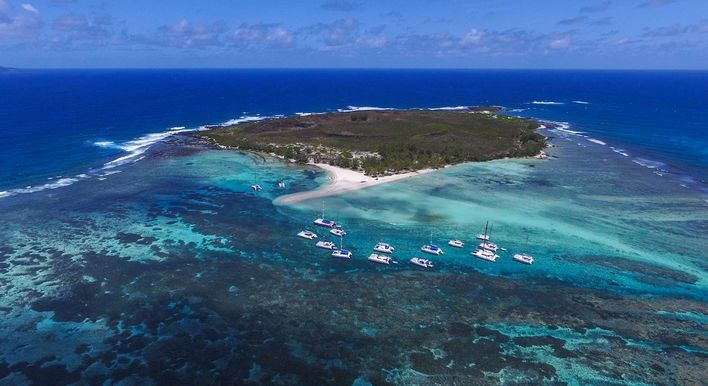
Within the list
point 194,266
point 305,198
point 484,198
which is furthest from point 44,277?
point 484,198

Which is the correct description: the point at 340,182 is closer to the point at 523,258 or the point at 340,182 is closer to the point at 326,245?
the point at 326,245

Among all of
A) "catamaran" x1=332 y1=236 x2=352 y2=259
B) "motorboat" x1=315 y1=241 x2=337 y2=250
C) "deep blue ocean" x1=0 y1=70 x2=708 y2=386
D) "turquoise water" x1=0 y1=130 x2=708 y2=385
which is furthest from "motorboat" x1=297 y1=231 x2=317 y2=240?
A: "catamaran" x1=332 y1=236 x2=352 y2=259

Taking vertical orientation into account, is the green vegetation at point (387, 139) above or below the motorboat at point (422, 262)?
above

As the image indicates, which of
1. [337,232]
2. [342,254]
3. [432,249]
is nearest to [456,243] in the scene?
[432,249]

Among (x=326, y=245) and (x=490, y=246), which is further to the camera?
(x=326, y=245)

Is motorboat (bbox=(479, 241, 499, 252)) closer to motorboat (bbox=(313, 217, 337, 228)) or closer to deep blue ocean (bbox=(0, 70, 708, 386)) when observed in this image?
deep blue ocean (bbox=(0, 70, 708, 386))

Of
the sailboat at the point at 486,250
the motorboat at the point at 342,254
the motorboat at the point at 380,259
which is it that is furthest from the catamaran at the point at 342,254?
the sailboat at the point at 486,250

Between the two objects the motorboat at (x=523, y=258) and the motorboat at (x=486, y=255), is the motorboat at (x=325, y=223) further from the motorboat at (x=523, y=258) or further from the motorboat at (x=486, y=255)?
the motorboat at (x=523, y=258)
